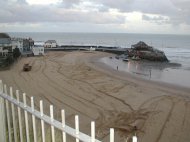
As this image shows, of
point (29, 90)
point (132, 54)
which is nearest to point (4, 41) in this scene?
point (132, 54)

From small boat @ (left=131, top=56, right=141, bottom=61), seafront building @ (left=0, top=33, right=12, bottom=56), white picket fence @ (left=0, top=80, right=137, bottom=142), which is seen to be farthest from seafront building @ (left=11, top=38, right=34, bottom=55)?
white picket fence @ (left=0, top=80, right=137, bottom=142)

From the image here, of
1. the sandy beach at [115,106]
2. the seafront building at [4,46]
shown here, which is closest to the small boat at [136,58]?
the seafront building at [4,46]

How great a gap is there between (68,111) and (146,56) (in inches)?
1491

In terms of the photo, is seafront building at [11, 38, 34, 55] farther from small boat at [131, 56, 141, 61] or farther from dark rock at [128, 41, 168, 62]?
dark rock at [128, 41, 168, 62]

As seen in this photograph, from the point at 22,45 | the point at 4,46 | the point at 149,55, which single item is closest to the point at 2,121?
the point at 4,46

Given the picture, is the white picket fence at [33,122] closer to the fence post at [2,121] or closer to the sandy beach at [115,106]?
the fence post at [2,121]

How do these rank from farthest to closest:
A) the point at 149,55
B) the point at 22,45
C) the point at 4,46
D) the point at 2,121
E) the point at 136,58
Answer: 1. the point at 149,55
2. the point at 136,58
3. the point at 22,45
4. the point at 4,46
5. the point at 2,121

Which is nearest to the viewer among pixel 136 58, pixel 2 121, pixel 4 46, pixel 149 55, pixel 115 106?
pixel 2 121

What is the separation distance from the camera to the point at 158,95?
18812 millimetres

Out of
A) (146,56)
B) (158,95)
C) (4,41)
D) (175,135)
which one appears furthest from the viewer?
(146,56)

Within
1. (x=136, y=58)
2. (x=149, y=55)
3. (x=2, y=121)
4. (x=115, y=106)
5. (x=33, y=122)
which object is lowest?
(x=115, y=106)

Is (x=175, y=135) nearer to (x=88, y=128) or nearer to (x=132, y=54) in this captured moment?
(x=88, y=128)

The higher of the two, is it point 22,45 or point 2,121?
point 22,45

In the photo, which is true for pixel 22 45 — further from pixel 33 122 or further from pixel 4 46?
pixel 33 122
